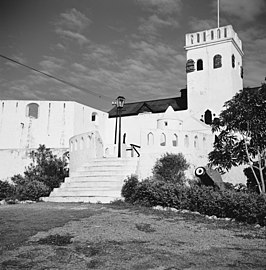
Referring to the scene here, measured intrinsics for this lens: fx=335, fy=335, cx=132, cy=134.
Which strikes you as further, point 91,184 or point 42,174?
point 42,174

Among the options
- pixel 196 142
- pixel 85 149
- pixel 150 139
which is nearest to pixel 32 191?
pixel 85 149

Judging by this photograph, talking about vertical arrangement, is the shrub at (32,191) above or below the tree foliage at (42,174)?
below

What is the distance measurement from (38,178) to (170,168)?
779 centimetres

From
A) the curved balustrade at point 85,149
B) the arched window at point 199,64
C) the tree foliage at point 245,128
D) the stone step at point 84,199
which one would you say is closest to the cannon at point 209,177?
the tree foliage at point 245,128

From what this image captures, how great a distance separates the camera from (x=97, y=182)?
15.2 meters

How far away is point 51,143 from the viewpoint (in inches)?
1128

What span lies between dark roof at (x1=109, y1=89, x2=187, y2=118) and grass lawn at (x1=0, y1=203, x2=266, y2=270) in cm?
2143

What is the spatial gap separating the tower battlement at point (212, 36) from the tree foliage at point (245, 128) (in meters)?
16.7

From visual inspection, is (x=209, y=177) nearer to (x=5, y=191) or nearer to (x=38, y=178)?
(x=38, y=178)

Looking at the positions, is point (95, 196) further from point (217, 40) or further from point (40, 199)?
point (217, 40)

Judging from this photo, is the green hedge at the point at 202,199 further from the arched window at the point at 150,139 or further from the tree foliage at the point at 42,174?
the tree foliage at the point at 42,174

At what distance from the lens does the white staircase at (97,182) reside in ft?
46.6

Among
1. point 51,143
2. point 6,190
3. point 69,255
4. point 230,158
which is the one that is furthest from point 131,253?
point 51,143

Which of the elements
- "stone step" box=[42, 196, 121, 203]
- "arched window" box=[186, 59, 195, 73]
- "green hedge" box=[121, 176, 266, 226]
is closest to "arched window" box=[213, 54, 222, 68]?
"arched window" box=[186, 59, 195, 73]
